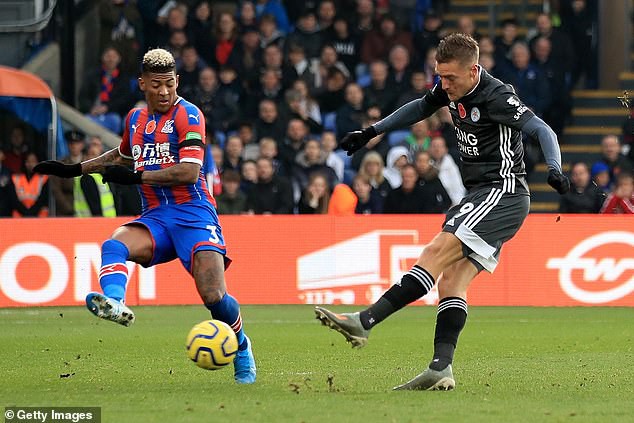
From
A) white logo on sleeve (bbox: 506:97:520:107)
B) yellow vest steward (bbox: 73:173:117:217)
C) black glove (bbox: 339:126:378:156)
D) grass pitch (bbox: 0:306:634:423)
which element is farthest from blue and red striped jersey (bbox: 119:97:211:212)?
yellow vest steward (bbox: 73:173:117:217)

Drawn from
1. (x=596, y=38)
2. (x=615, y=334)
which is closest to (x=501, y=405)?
(x=615, y=334)

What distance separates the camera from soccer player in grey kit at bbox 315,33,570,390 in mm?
8164

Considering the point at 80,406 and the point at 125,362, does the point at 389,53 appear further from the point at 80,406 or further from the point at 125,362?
the point at 80,406

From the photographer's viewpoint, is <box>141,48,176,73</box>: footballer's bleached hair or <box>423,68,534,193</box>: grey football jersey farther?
<box>141,48,176,73</box>: footballer's bleached hair

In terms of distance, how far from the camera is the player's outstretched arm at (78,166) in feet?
28.6

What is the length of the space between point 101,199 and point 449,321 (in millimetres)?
10196

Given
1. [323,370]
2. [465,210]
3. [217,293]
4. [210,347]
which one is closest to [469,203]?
[465,210]

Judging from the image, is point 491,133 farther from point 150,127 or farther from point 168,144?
point 150,127

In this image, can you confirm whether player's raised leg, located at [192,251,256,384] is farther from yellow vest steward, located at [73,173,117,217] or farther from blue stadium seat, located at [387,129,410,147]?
blue stadium seat, located at [387,129,410,147]

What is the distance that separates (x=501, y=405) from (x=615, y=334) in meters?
5.60

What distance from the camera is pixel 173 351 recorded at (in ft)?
36.6

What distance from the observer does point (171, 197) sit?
8.51 metres

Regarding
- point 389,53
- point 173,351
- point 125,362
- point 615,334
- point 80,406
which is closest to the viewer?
point 80,406

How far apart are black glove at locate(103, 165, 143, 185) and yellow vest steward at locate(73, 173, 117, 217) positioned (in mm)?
9513
